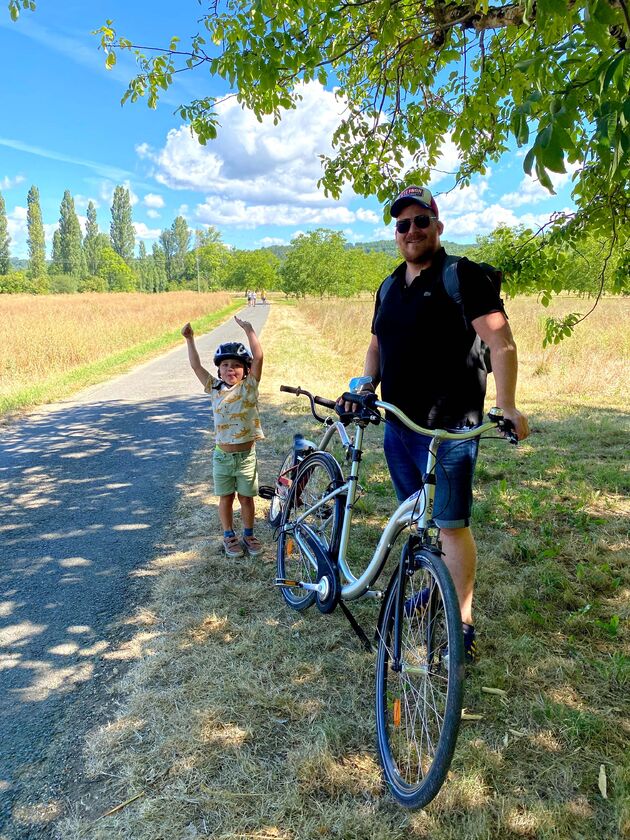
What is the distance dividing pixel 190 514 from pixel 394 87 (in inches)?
172

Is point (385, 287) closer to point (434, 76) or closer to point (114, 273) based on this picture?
point (434, 76)

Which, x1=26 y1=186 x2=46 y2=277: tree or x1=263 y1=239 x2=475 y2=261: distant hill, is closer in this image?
x1=263 y1=239 x2=475 y2=261: distant hill

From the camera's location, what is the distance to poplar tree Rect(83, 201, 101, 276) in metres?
82.4

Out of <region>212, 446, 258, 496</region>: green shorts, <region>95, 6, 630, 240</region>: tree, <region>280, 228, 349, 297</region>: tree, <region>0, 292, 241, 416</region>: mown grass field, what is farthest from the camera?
<region>280, 228, 349, 297</region>: tree

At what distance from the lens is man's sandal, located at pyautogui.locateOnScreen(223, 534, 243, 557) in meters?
3.70

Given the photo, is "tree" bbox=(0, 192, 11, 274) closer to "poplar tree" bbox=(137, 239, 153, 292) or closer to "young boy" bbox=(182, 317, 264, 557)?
"poplar tree" bbox=(137, 239, 153, 292)

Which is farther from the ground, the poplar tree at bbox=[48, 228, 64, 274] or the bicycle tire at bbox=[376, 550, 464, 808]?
the poplar tree at bbox=[48, 228, 64, 274]

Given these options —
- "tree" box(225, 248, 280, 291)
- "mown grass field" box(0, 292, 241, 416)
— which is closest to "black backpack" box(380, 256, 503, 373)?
"mown grass field" box(0, 292, 241, 416)

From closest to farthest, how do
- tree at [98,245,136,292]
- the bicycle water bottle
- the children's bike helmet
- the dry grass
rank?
the bicycle water bottle
the children's bike helmet
the dry grass
tree at [98,245,136,292]

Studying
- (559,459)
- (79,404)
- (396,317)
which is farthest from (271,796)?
(79,404)

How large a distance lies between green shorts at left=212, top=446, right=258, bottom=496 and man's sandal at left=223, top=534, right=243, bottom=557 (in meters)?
0.33

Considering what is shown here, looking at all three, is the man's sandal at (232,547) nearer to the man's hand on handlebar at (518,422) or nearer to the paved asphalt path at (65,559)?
the paved asphalt path at (65,559)

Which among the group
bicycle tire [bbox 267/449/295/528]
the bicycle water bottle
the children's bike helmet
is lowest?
bicycle tire [bbox 267/449/295/528]

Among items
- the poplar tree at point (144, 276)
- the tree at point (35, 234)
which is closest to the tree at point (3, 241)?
the tree at point (35, 234)
